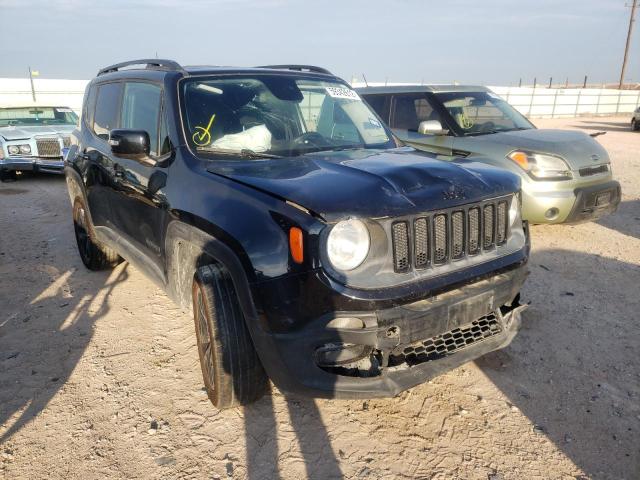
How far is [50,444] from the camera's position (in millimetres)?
2613

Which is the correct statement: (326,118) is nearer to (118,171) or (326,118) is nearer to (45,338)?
(118,171)

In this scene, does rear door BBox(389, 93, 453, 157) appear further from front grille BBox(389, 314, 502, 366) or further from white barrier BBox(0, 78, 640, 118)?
white barrier BBox(0, 78, 640, 118)

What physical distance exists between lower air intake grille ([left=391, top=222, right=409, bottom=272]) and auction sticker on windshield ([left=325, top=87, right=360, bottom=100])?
1.99 metres

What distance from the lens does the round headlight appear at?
2.20 metres

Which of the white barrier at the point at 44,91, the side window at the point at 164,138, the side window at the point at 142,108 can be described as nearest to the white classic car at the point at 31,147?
the side window at the point at 142,108

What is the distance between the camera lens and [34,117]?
11180 mm

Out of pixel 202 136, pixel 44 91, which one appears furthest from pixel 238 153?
pixel 44 91

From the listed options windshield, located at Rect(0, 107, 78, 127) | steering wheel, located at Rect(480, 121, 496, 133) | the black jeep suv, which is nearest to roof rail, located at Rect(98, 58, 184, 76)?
the black jeep suv

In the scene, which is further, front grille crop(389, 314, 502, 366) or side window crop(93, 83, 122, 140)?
side window crop(93, 83, 122, 140)

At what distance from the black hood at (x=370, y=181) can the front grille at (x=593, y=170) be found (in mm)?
3370

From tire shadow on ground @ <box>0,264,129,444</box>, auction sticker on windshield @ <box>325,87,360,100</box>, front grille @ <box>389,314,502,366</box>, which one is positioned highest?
auction sticker on windshield @ <box>325,87,360,100</box>

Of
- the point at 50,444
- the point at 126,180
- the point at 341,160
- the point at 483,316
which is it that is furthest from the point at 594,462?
the point at 126,180

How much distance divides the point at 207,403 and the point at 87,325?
→ 1.62 metres

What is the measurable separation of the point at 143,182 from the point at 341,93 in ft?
5.71
